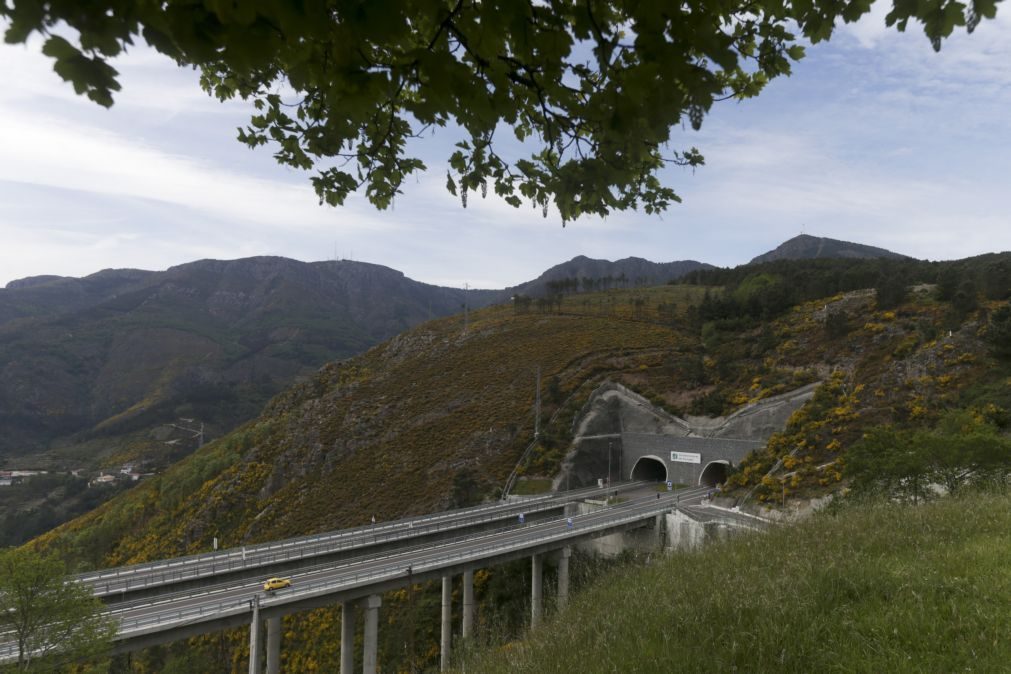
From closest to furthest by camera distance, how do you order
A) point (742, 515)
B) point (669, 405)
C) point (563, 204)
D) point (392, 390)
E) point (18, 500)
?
1. point (563, 204)
2. point (742, 515)
3. point (669, 405)
4. point (392, 390)
5. point (18, 500)

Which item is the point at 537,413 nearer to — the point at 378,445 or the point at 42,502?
the point at 378,445

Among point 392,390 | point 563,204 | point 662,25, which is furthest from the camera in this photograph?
point 392,390

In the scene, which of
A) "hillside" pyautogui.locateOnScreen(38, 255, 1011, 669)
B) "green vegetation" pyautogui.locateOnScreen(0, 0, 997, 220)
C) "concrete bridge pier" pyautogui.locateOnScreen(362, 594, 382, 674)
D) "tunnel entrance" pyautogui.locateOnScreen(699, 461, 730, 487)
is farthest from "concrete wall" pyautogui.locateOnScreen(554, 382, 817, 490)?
"green vegetation" pyautogui.locateOnScreen(0, 0, 997, 220)

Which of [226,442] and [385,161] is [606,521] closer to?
[385,161]

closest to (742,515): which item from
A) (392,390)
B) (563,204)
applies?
(563,204)

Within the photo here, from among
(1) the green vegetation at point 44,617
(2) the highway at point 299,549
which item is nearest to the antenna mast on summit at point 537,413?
(2) the highway at point 299,549

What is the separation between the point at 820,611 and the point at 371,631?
1157 inches

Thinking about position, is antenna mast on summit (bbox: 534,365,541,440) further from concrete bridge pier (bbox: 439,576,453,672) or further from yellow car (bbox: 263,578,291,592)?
yellow car (bbox: 263,578,291,592)

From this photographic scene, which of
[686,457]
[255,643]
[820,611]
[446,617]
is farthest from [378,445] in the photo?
[820,611]

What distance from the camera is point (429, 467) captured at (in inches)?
2103

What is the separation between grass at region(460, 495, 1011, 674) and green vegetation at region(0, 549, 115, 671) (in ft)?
71.8

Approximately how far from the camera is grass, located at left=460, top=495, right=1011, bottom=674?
4453mm

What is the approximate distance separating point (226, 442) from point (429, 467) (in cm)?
3596

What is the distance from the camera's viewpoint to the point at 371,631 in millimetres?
29297
